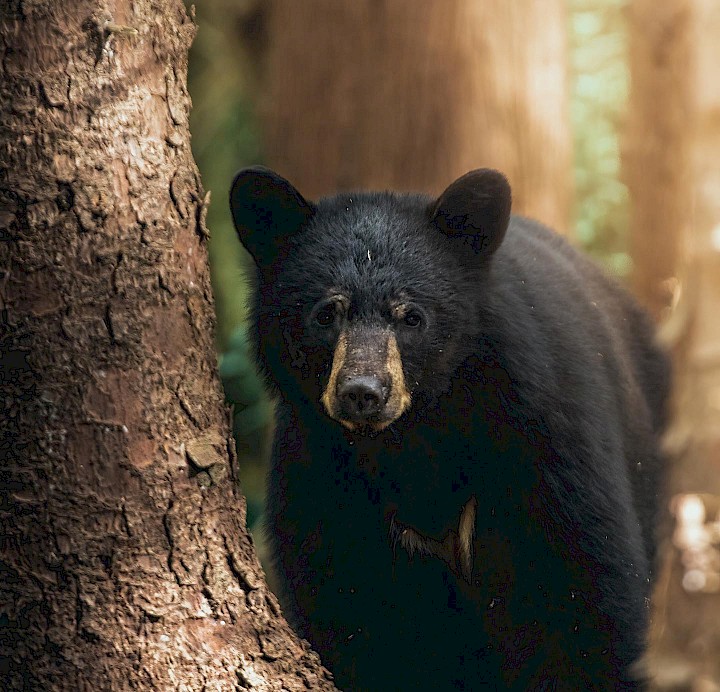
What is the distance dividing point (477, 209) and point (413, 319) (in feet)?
1.60

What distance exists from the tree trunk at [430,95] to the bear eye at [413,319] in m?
3.40

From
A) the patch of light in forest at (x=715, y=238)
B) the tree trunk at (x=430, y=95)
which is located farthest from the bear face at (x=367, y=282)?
the tree trunk at (x=430, y=95)

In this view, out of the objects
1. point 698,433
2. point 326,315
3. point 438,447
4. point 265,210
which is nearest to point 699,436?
point 698,433

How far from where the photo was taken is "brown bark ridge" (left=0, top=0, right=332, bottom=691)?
3080 millimetres

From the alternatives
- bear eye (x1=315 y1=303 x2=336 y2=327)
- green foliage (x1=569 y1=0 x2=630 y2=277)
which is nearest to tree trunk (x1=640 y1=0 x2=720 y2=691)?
bear eye (x1=315 y1=303 x2=336 y2=327)

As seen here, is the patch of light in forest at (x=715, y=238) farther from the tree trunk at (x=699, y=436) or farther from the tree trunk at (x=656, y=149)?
the tree trunk at (x=656, y=149)

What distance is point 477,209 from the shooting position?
13.5 feet

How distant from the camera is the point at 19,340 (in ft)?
10.1

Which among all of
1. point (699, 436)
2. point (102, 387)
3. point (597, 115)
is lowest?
point (699, 436)

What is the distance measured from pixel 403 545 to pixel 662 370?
201 centimetres

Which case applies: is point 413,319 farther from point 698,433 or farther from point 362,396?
point 698,433

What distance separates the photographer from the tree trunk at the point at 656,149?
366 inches

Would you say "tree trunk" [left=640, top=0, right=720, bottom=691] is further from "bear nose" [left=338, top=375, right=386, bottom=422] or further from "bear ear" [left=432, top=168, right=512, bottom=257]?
"bear ear" [left=432, top=168, right=512, bottom=257]

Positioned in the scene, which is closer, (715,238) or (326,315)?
(715,238)
